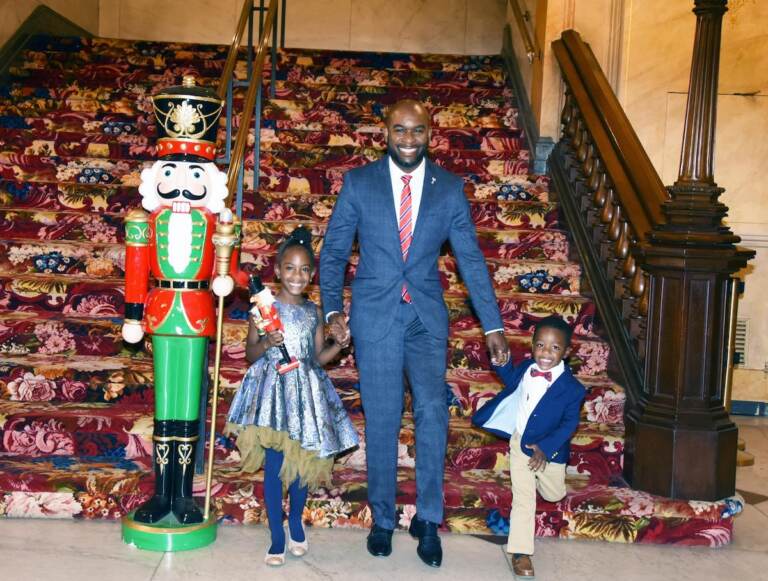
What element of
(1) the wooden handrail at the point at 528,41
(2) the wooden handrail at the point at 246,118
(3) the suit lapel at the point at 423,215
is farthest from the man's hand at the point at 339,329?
(1) the wooden handrail at the point at 528,41

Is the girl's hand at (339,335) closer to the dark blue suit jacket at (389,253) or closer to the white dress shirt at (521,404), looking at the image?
the dark blue suit jacket at (389,253)

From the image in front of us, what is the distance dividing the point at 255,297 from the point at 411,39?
6.90m

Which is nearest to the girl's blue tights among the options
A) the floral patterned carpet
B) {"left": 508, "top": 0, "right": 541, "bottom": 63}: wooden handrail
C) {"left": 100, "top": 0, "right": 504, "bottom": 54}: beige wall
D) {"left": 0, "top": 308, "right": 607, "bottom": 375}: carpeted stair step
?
the floral patterned carpet

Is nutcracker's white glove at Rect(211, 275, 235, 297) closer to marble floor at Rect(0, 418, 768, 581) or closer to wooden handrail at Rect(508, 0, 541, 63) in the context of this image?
marble floor at Rect(0, 418, 768, 581)

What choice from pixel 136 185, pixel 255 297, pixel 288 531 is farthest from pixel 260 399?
pixel 136 185

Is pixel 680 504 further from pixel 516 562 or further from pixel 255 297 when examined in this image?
pixel 255 297

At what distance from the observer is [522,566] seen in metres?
3.44

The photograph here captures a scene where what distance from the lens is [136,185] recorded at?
6.00 m

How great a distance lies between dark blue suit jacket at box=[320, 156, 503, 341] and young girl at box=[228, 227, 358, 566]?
0.37 feet

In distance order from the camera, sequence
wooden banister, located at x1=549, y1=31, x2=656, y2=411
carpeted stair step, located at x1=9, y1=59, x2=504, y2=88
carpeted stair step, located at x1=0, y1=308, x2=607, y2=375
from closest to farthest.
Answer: wooden banister, located at x1=549, y1=31, x2=656, y2=411 < carpeted stair step, located at x1=0, y1=308, x2=607, y2=375 < carpeted stair step, located at x1=9, y1=59, x2=504, y2=88

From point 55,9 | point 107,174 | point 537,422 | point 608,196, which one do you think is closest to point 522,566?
point 537,422

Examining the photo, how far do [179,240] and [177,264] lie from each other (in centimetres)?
9

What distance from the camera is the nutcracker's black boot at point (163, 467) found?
3.58 meters

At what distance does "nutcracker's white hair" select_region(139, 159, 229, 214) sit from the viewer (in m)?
3.49
